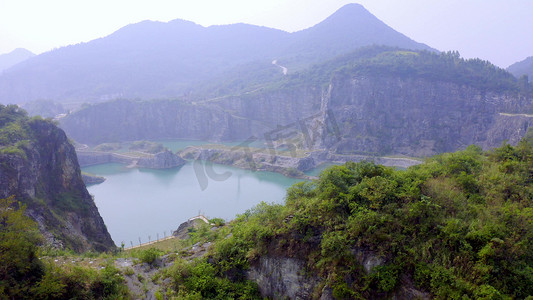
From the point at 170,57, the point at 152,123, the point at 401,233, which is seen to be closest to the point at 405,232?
the point at 401,233

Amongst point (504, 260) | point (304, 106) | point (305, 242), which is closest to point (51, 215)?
point (305, 242)

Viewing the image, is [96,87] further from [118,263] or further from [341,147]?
[118,263]

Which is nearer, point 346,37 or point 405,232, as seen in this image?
point 405,232

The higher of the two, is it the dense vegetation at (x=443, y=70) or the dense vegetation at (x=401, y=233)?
the dense vegetation at (x=443, y=70)

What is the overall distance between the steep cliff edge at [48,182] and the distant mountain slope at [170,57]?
2902 inches

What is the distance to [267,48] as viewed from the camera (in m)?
152

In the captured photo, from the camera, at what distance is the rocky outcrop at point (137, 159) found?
155 ft

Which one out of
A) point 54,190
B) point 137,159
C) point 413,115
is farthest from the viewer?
point 413,115

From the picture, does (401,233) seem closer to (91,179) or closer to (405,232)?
(405,232)

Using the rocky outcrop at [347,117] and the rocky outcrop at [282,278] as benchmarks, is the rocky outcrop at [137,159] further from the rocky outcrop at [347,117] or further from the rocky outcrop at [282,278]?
the rocky outcrop at [282,278]

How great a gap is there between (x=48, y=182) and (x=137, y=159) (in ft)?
112

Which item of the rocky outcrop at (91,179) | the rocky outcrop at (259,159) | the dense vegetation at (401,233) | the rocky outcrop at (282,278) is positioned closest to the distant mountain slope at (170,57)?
the rocky outcrop at (259,159)

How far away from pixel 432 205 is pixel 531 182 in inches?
112

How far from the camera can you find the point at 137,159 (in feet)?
165
